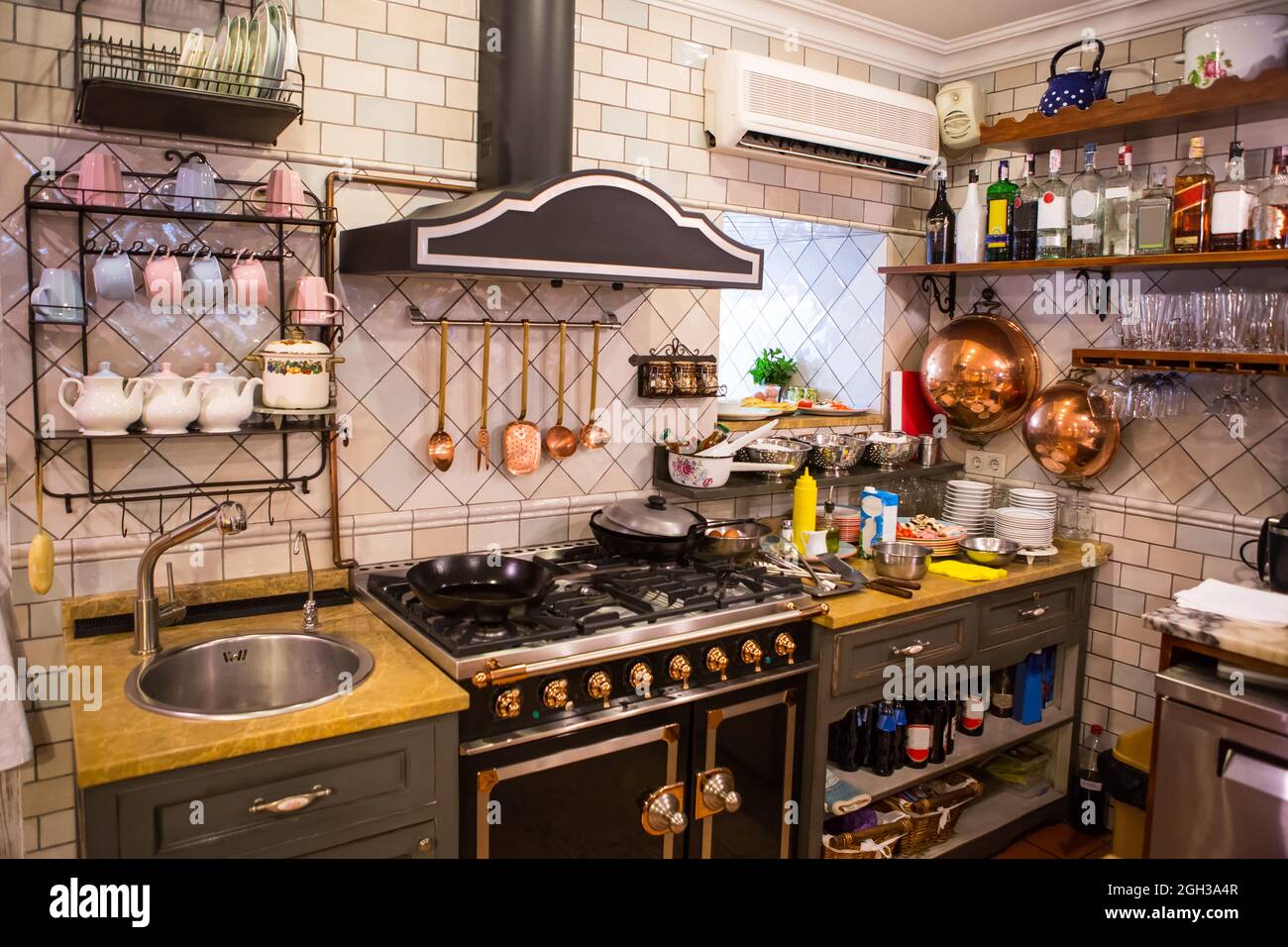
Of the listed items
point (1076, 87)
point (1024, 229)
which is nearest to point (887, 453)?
point (1024, 229)

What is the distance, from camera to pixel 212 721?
5.69 ft

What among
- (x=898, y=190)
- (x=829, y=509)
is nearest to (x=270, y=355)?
(x=829, y=509)

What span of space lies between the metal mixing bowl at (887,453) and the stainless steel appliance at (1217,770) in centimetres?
128

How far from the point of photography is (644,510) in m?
2.78

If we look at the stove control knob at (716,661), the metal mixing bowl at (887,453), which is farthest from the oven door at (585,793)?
the metal mixing bowl at (887,453)

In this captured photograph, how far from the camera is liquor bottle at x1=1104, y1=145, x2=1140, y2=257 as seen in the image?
9.73ft

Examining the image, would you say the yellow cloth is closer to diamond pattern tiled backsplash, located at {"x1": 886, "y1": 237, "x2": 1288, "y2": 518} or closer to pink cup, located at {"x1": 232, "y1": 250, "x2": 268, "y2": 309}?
diamond pattern tiled backsplash, located at {"x1": 886, "y1": 237, "x2": 1288, "y2": 518}

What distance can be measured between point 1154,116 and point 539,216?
1894 mm

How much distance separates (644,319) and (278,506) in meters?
1.21

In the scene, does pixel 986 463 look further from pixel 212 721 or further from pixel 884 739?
pixel 212 721

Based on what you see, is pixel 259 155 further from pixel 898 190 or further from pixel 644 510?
pixel 898 190

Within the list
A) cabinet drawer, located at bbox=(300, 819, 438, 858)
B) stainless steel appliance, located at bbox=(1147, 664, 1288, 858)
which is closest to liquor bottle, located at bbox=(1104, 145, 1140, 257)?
stainless steel appliance, located at bbox=(1147, 664, 1288, 858)

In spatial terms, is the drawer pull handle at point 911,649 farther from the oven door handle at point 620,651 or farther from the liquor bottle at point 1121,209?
the liquor bottle at point 1121,209

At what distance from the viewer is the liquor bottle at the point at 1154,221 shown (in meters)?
2.84
